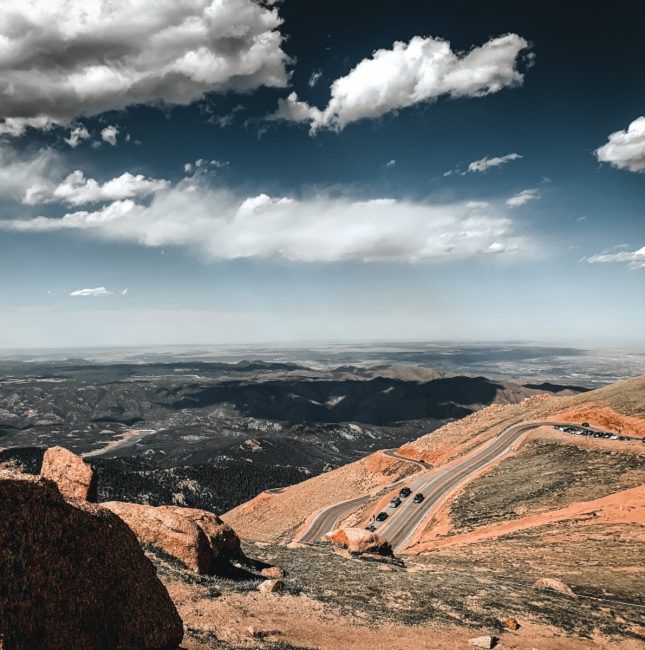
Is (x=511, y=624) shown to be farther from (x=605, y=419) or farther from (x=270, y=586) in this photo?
(x=605, y=419)

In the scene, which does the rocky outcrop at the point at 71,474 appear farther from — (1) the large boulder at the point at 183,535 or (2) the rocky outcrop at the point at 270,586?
(2) the rocky outcrop at the point at 270,586

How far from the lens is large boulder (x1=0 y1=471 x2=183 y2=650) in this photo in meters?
9.85

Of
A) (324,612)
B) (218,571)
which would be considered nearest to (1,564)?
(324,612)

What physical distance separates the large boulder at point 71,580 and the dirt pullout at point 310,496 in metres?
73.8

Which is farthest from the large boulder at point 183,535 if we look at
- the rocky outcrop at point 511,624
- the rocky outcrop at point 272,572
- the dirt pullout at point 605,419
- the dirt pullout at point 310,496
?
the dirt pullout at point 605,419

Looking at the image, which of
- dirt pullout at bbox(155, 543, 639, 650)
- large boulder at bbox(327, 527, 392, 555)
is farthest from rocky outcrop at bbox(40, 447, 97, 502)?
large boulder at bbox(327, 527, 392, 555)

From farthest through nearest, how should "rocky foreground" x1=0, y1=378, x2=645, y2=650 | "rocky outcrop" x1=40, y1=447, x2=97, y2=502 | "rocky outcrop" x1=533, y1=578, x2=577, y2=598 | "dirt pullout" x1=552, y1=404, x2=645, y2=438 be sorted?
"dirt pullout" x1=552, y1=404, x2=645, y2=438 → "rocky outcrop" x1=533, y1=578, x2=577, y2=598 → "rocky outcrop" x1=40, y1=447, x2=97, y2=502 → "rocky foreground" x1=0, y1=378, x2=645, y2=650

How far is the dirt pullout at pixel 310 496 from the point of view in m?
88.0

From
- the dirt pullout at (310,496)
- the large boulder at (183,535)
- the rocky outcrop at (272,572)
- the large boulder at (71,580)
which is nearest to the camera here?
the large boulder at (71,580)

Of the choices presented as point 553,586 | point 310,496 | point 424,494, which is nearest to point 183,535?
point 553,586

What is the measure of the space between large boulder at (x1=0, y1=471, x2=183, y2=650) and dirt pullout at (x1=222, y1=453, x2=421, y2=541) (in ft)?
242

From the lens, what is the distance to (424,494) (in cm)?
7519

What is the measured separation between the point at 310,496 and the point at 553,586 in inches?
2947

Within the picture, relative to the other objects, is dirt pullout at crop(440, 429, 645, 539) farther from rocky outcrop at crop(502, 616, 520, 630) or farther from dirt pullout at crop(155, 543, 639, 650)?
rocky outcrop at crop(502, 616, 520, 630)
